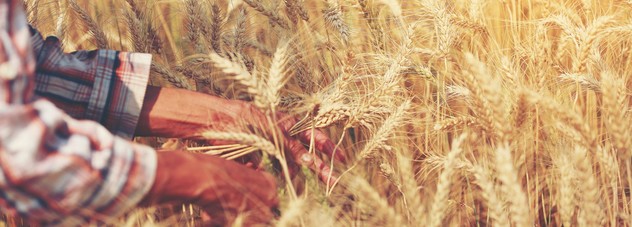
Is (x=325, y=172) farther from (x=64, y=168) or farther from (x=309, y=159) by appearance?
(x=64, y=168)

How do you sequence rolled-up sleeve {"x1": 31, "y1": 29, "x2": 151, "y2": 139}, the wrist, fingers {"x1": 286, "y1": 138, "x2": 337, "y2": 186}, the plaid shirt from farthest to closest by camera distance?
fingers {"x1": 286, "y1": 138, "x2": 337, "y2": 186}
rolled-up sleeve {"x1": 31, "y1": 29, "x2": 151, "y2": 139}
the wrist
the plaid shirt

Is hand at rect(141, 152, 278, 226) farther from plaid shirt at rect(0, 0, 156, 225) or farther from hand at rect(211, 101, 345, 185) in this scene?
hand at rect(211, 101, 345, 185)

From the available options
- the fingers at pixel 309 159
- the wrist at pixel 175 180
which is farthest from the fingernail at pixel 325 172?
the wrist at pixel 175 180

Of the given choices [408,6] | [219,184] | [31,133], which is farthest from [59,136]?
[408,6]

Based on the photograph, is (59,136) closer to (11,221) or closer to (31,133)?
(31,133)

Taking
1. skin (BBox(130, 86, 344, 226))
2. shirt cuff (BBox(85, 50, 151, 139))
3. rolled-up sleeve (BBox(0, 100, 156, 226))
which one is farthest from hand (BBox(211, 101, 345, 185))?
rolled-up sleeve (BBox(0, 100, 156, 226))
